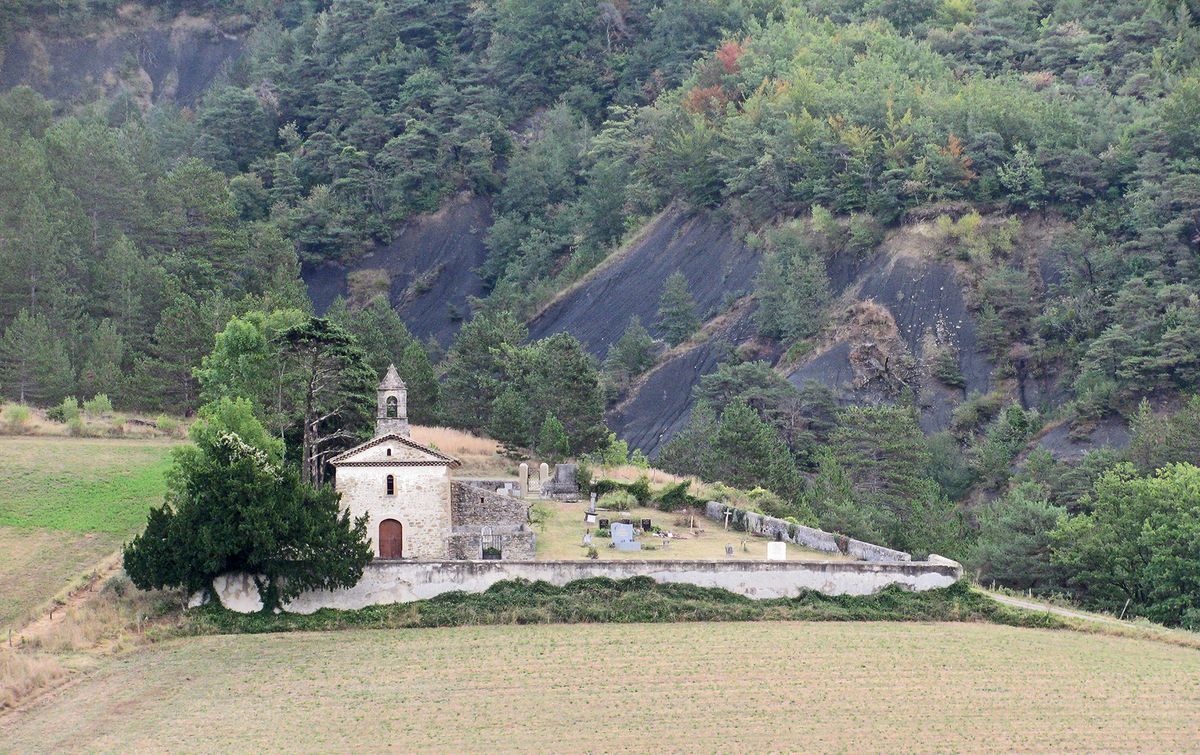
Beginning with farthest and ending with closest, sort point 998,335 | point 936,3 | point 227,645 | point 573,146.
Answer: point 573,146, point 936,3, point 998,335, point 227,645

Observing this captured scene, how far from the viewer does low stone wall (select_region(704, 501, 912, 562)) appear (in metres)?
52.6

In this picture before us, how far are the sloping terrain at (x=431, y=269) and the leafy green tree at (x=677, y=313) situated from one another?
20.7 m

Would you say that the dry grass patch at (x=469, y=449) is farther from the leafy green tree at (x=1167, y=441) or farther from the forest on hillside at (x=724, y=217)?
the leafy green tree at (x=1167, y=441)

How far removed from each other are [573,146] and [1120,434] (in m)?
59.0

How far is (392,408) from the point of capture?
5422 centimetres

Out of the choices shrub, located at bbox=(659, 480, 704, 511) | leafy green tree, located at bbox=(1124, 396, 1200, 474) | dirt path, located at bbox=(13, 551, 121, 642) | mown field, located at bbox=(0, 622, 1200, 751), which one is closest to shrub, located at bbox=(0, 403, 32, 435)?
dirt path, located at bbox=(13, 551, 121, 642)

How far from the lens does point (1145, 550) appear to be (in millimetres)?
59656

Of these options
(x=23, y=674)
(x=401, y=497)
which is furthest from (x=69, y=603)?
(x=401, y=497)

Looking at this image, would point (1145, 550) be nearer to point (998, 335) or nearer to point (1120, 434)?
point (1120, 434)

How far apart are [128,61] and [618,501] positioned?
351 feet

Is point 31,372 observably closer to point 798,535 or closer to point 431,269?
point 798,535

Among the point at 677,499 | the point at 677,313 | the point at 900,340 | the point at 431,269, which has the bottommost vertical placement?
the point at 677,499

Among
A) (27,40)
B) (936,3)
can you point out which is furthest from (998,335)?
(27,40)

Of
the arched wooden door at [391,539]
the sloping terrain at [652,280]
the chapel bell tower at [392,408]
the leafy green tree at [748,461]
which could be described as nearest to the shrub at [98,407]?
the chapel bell tower at [392,408]
